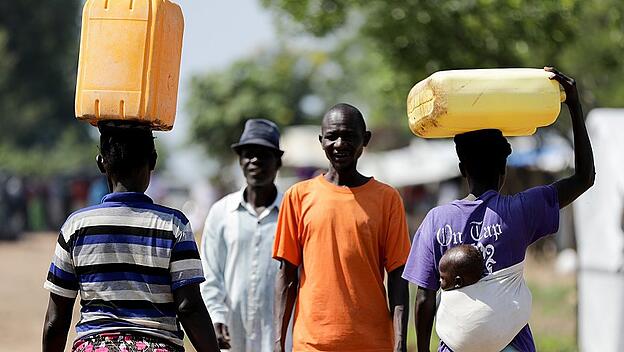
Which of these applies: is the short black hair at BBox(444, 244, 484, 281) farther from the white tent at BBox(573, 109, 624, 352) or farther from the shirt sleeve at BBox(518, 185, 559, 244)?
the white tent at BBox(573, 109, 624, 352)

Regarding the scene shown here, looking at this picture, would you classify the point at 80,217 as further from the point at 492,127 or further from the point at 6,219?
the point at 6,219

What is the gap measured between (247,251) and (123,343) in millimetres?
2225

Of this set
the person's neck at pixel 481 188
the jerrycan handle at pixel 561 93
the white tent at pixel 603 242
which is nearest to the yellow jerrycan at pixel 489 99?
the jerrycan handle at pixel 561 93

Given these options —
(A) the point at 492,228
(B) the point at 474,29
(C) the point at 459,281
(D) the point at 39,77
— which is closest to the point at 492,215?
(A) the point at 492,228

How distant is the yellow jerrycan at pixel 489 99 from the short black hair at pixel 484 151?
1.8 inches

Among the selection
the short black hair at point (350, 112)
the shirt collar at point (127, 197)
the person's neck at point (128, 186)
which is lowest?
the shirt collar at point (127, 197)

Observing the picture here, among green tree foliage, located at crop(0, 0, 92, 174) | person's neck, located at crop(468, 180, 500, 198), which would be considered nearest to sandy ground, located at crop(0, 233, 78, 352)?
person's neck, located at crop(468, 180, 500, 198)

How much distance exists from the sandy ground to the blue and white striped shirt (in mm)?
7946

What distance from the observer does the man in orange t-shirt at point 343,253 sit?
5336 mm

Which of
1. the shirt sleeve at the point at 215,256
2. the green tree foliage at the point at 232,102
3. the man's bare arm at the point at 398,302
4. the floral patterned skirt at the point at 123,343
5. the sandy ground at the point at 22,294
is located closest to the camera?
the floral patterned skirt at the point at 123,343

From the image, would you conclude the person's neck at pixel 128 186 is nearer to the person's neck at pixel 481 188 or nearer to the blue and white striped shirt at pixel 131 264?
the blue and white striped shirt at pixel 131 264

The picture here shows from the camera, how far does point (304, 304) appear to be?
5.45 m

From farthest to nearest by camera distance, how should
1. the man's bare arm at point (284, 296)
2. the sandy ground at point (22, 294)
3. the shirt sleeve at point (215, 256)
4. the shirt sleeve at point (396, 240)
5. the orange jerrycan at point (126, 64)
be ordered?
the sandy ground at point (22, 294) < the shirt sleeve at point (215, 256) < the man's bare arm at point (284, 296) < the shirt sleeve at point (396, 240) < the orange jerrycan at point (126, 64)

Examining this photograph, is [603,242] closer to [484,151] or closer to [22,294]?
[484,151]
